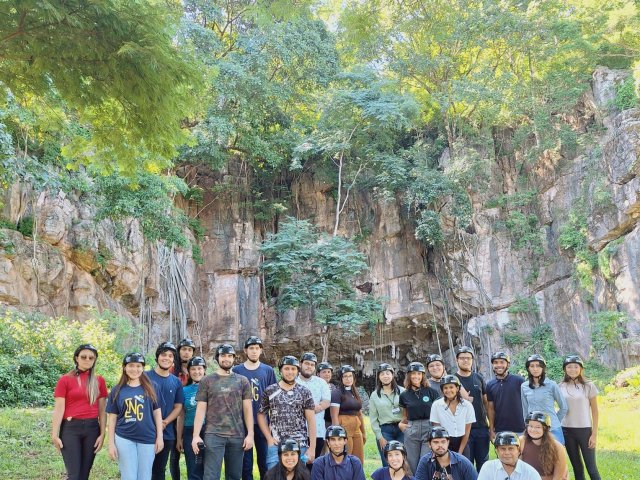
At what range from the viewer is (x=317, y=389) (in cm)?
477

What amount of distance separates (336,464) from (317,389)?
3.52 feet

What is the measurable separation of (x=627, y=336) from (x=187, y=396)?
12.2 m

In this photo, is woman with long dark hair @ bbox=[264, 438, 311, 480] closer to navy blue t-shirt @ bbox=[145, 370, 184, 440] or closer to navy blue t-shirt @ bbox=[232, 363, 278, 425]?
navy blue t-shirt @ bbox=[232, 363, 278, 425]

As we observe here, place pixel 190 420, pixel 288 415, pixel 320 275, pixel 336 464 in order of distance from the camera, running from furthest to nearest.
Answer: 1. pixel 320 275
2. pixel 190 420
3. pixel 288 415
4. pixel 336 464

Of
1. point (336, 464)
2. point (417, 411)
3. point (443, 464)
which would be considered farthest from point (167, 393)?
point (443, 464)

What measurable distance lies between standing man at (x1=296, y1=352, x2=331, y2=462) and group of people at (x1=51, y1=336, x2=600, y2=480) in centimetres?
1

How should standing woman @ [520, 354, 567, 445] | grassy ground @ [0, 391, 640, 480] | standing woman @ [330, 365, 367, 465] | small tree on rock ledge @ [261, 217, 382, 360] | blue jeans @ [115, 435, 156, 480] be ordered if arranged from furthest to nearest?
1. small tree on rock ledge @ [261, 217, 382, 360]
2. grassy ground @ [0, 391, 640, 480]
3. standing woman @ [330, 365, 367, 465]
4. standing woman @ [520, 354, 567, 445]
5. blue jeans @ [115, 435, 156, 480]

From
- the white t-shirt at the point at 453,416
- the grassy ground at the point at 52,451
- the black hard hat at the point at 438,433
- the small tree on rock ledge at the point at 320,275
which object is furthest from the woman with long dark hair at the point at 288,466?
the small tree on rock ledge at the point at 320,275

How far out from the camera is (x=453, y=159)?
17.9 metres

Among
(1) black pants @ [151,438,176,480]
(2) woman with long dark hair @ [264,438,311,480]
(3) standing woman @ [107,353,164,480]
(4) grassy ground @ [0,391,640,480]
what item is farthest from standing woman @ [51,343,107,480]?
(4) grassy ground @ [0,391,640,480]

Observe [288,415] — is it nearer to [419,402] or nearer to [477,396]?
[419,402]

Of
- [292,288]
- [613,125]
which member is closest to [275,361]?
[292,288]

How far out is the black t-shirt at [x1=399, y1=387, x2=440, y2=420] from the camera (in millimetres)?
4594

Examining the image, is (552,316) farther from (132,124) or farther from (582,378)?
(132,124)
